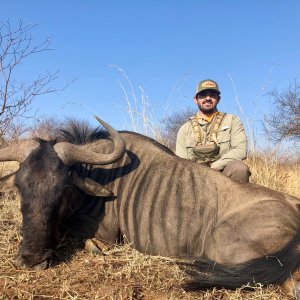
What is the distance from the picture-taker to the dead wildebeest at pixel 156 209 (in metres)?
2.70

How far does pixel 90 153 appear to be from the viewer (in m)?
3.26

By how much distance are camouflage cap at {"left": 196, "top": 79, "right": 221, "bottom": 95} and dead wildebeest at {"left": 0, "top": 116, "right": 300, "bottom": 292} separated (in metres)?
1.23

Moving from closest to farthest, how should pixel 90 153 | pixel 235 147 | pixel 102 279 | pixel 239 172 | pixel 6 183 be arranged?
pixel 102 279 < pixel 90 153 < pixel 6 183 < pixel 239 172 < pixel 235 147

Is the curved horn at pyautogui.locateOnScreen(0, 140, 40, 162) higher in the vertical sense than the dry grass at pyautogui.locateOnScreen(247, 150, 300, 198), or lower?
higher

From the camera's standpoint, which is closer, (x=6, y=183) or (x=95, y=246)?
(x=95, y=246)

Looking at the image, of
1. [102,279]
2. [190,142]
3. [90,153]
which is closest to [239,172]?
[190,142]

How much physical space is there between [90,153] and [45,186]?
536 mm

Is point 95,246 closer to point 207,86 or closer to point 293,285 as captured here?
point 293,285

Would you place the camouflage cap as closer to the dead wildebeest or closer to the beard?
the beard

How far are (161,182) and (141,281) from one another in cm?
98

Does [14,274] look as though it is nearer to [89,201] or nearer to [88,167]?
[89,201]

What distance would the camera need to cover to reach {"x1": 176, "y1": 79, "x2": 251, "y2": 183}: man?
437cm

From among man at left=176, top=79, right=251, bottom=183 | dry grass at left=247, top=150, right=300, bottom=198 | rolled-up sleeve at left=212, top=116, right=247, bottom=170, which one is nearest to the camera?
rolled-up sleeve at left=212, top=116, right=247, bottom=170

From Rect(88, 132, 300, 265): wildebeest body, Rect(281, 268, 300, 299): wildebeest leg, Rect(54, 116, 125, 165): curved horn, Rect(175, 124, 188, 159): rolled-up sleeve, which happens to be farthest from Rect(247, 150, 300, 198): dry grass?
Rect(54, 116, 125, 165): curved horn
